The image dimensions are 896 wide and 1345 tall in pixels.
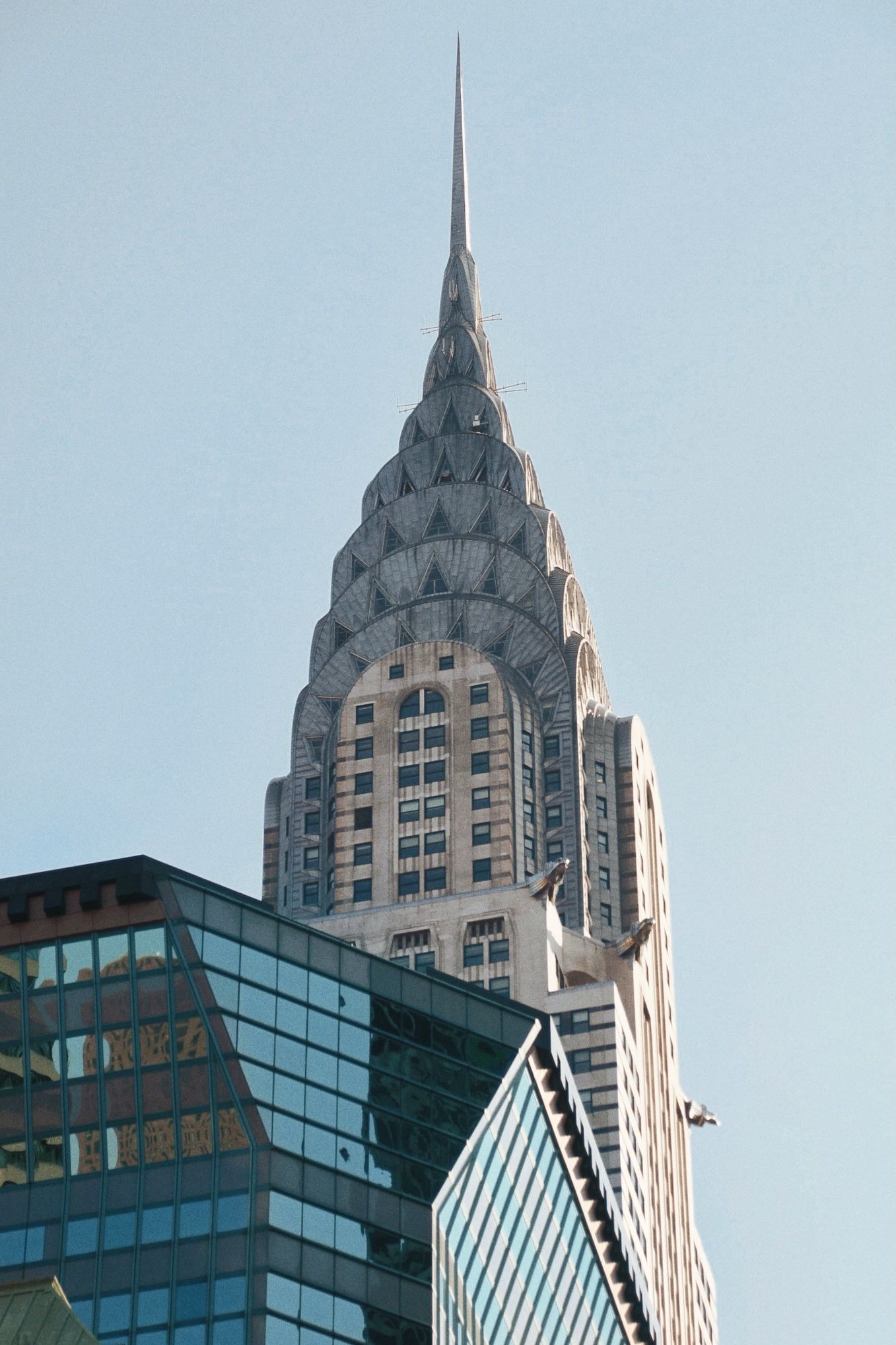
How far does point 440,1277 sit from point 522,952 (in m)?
85.9

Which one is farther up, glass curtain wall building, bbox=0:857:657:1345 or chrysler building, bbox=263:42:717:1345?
chrysler building, bbox=263:42:717:1345

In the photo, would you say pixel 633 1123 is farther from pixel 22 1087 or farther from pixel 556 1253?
pixel 22 1087

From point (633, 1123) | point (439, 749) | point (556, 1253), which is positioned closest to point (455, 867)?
point (439, 749)

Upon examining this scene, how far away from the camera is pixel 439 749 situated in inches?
7697

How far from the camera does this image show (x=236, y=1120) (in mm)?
94438

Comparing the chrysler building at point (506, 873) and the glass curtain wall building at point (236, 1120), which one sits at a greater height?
the chrysler building at point (506, 873)

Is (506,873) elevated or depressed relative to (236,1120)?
elevated

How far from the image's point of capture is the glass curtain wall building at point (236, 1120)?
303 feet

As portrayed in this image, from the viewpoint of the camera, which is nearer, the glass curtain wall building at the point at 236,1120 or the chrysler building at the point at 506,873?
the glass curtain wall building at the point at 236,1120

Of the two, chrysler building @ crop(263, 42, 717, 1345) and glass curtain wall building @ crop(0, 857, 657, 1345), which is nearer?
glass curtain wall building @ crop(0, 857, 657, 1345)

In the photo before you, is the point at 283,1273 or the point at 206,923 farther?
the point at 206,923

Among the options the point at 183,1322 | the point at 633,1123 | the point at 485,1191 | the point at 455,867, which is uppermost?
the point at 455,867

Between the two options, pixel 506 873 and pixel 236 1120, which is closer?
pixel 236 1120

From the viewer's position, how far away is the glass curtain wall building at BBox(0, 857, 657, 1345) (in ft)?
303
